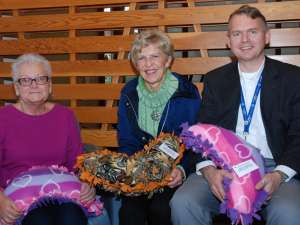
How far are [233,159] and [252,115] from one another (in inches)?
13.3

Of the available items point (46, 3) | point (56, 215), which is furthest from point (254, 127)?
point (46, 3)

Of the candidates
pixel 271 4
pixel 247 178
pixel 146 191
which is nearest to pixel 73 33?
pixel 271 4

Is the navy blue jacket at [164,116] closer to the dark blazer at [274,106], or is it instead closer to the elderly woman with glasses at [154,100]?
the elderly woman with glasses at [154,100]

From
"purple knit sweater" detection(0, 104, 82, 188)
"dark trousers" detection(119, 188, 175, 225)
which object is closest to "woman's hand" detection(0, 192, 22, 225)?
"purple knit sweater" detection(0, 104, 82, 188)

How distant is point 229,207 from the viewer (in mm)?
1850

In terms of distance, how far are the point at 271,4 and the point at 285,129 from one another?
1.06 m

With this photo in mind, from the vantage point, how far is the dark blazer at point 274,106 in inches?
79.5

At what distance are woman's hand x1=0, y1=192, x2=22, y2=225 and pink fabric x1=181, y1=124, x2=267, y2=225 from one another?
2.82 feet

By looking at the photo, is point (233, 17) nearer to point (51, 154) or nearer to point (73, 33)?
point (51, 154)

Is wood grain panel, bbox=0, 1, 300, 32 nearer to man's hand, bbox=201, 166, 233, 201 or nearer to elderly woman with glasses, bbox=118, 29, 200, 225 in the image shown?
elderly woman with glasses, bbox=118, 29, 200, 225

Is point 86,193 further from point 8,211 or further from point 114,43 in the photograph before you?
point 114,43

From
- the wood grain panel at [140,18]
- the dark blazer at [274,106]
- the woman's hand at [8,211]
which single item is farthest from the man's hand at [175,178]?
the wood grain panel at [140,18]

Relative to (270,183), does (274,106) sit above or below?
above

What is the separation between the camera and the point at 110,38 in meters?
3.16
